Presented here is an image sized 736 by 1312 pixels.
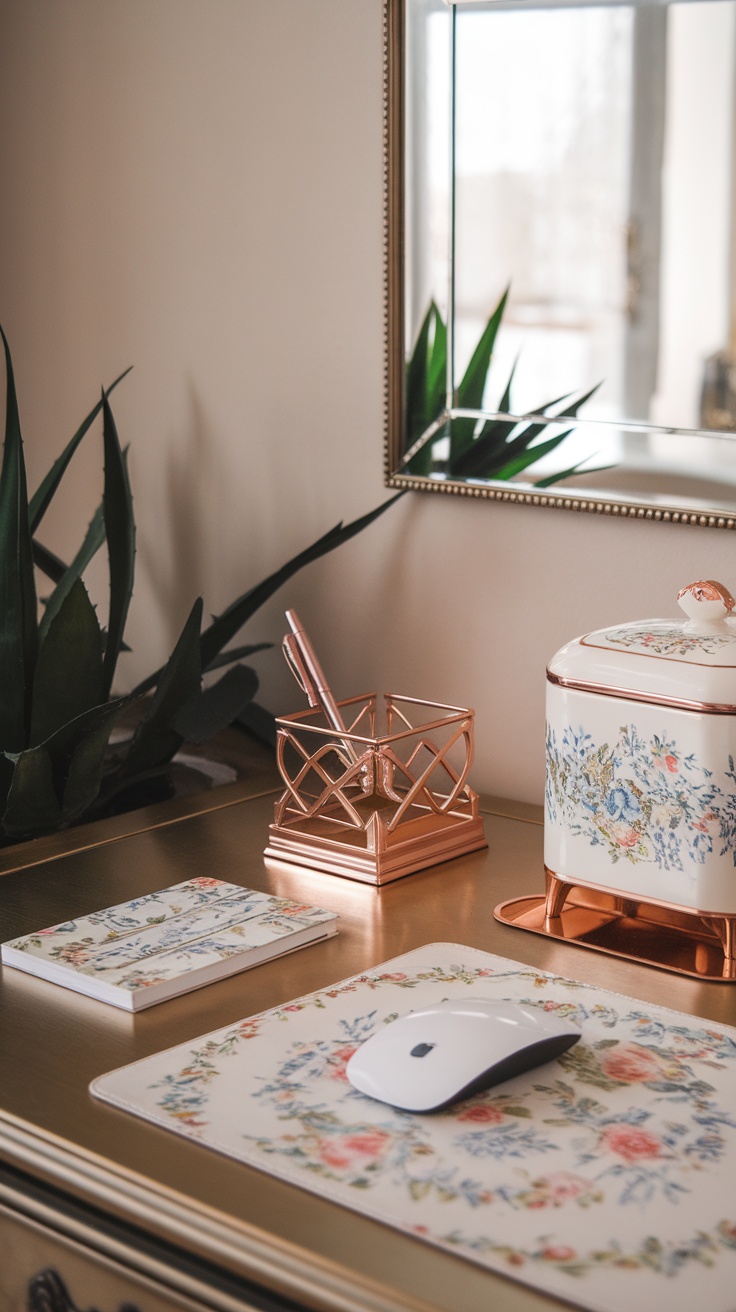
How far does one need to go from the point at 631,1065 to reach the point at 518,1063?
0.25ft

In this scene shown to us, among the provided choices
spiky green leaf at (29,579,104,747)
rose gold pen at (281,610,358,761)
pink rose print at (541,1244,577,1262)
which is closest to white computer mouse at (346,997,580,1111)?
pink rose print at (541,1244,577,1262)

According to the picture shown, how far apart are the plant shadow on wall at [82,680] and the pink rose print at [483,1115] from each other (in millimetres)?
518

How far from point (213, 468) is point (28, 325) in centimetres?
38

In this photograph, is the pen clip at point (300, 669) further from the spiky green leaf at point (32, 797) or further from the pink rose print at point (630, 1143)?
the pink rose print at point (630, 1143)

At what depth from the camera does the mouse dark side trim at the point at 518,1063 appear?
72 cm

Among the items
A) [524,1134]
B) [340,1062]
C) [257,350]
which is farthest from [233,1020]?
[257,350]

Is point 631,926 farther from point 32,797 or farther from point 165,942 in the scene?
point 32,797

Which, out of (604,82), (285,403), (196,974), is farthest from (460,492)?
(196,974)

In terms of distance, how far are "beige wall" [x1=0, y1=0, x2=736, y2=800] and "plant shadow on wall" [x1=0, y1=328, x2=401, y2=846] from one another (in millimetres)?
110

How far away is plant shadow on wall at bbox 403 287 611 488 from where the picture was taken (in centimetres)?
122

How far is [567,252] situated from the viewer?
1.18 meters

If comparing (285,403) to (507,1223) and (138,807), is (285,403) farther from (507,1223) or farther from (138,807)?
(507,1223)

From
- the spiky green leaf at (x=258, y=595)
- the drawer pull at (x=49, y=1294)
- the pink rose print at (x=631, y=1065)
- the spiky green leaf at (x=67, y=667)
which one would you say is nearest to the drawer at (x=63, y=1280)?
the drawer pull at (x=49, y=1294)

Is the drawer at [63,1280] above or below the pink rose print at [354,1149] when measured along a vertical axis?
below
